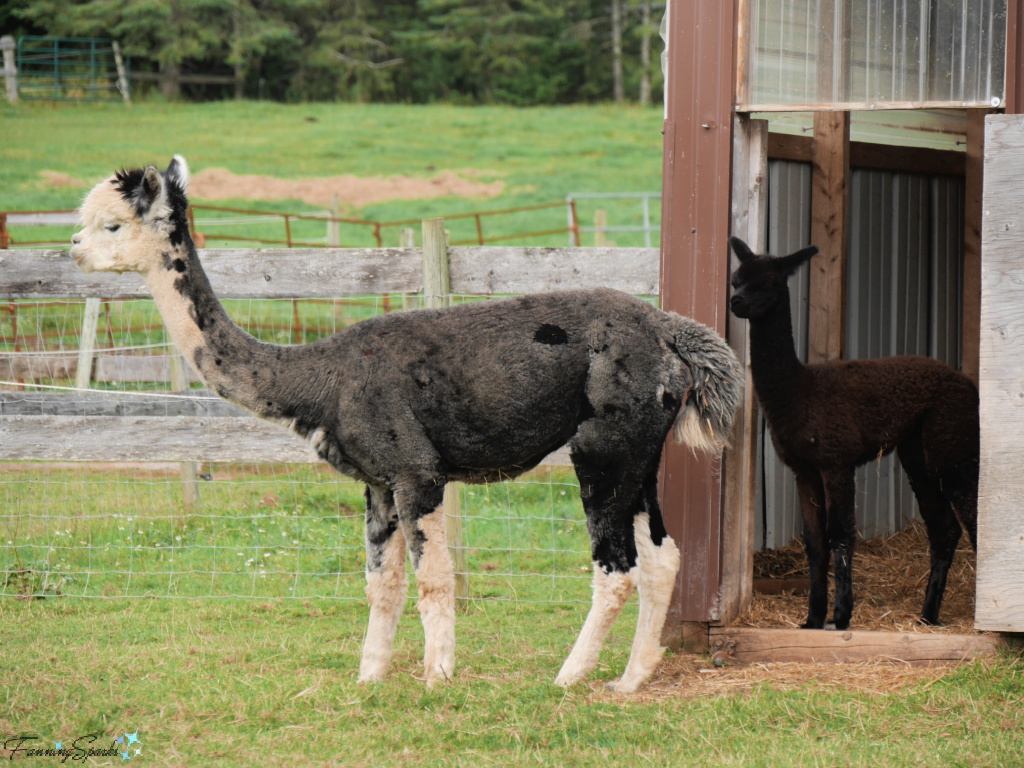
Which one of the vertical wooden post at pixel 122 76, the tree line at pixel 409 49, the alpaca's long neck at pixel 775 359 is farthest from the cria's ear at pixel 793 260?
the vertical wooden post at pixel 122 76

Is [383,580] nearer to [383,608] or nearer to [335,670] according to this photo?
[383,608]

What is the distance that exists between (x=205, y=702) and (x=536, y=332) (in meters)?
2.14

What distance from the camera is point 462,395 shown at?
468 cm

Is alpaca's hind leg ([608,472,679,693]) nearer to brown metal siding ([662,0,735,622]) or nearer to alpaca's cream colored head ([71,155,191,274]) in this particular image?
brown metal siding ([662,0,735,622])

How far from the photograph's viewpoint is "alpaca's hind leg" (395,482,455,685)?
15.0ft

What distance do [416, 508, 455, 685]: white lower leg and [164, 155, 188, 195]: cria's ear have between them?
6.20ft

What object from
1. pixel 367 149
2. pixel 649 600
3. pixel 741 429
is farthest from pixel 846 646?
pixel 367 149

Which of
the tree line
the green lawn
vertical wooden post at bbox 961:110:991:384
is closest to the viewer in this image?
vertical wooden post at bbox 961:110:991:384

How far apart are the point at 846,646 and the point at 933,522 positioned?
1014mm

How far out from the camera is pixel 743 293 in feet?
16.6

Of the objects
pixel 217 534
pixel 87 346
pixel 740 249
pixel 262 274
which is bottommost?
pixel 217 534

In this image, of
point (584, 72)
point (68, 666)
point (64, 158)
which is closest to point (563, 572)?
point (68, 666)

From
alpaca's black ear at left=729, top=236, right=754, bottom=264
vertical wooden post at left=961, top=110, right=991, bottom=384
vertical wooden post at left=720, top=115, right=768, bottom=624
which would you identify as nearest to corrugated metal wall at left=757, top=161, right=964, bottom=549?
vertical wooden post at left=961, top=110, right=991, bottom=384

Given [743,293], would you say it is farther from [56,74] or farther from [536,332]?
[56,74]
